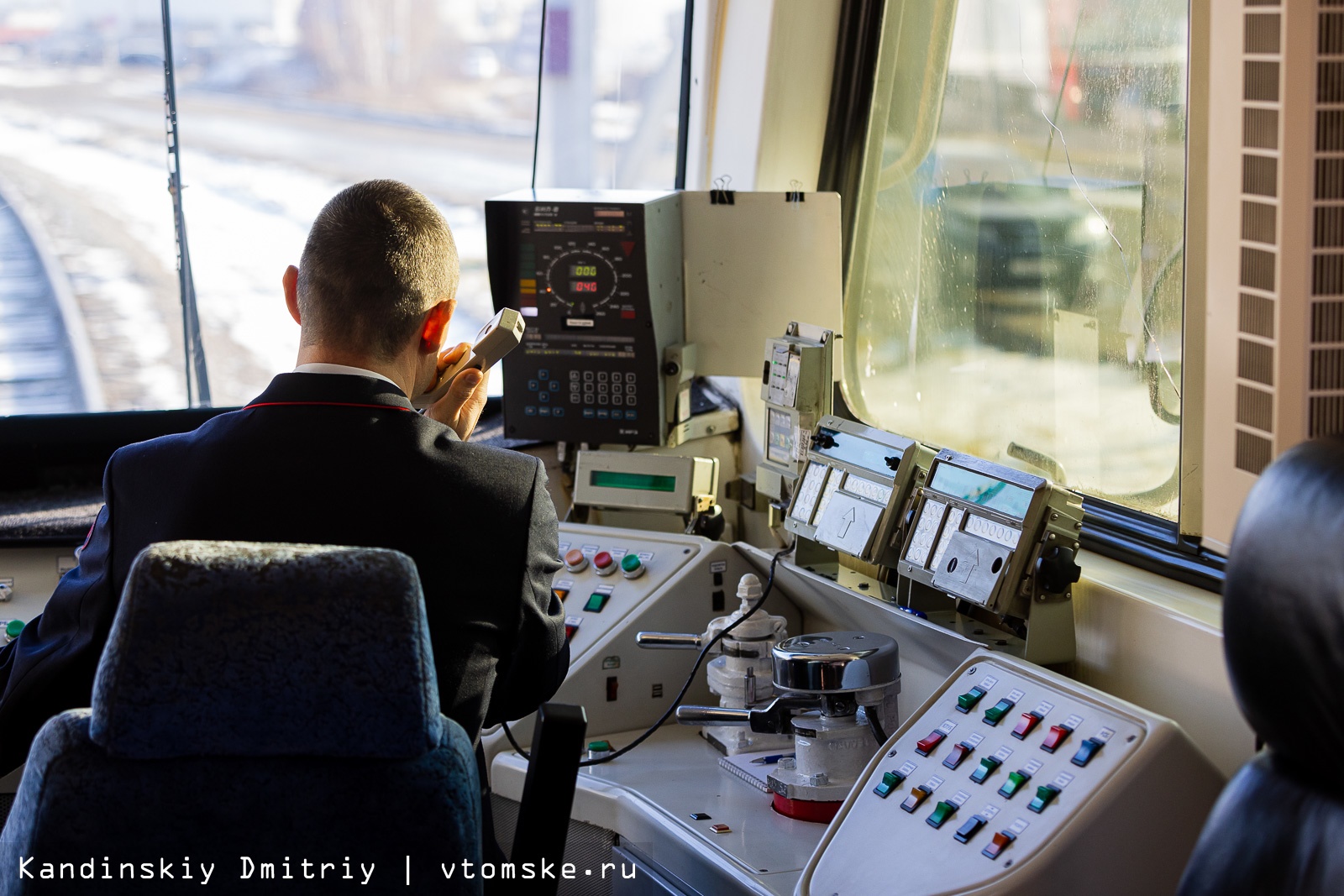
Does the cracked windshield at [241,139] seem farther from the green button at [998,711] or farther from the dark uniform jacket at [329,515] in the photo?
the green button at [998,711]

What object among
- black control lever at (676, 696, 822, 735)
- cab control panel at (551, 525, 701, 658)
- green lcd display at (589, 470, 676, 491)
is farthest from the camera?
green lcd display at (589, 470, 676, 491)

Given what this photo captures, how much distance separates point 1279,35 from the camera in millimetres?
1557

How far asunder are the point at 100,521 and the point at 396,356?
404 millimetres

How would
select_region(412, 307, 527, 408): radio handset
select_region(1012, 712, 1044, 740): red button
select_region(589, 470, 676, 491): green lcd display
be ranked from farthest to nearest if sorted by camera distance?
1. select_region(589, 470, 676, 491): green lcd display
2. select_region(412, 307, 527, 408): radio handset
3. select_region(1012, 712, 1044, 740): red button

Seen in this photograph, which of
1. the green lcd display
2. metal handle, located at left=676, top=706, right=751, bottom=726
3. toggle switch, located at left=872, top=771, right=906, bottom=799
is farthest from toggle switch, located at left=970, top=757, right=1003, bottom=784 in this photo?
the green lcd display

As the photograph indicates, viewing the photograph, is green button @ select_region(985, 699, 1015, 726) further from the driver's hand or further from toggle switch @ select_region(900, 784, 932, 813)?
the driver's hand

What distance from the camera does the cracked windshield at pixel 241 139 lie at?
2.96 meters

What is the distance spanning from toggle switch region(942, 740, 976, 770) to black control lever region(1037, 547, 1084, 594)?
29cm

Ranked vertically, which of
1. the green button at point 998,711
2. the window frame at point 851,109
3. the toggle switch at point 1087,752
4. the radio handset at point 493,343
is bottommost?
the toggle switch at point 1087,752

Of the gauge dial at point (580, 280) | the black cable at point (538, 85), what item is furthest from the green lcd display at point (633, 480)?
the black cable at point (538, 85)

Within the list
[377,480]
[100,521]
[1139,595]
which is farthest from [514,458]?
[1139,595]

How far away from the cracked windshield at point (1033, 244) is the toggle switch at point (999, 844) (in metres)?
0.74

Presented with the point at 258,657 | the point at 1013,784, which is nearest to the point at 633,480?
the point at 1013,784

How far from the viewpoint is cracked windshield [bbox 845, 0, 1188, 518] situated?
212 centimetres
